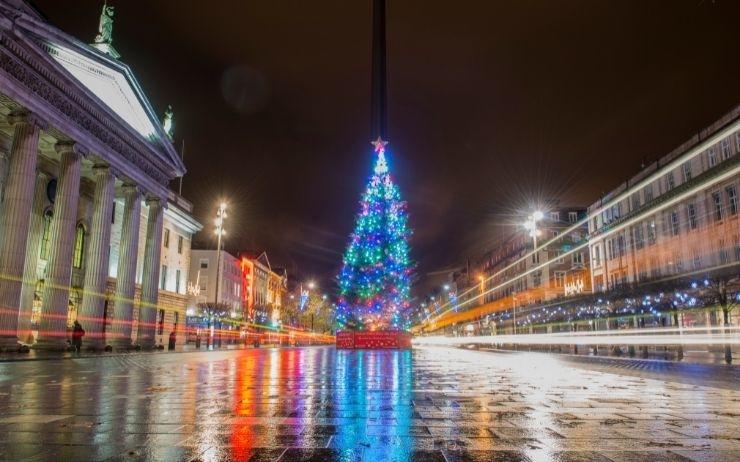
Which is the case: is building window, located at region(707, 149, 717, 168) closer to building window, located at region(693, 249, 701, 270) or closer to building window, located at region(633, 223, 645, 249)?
building window, located at region(693, 249, 701, 270)

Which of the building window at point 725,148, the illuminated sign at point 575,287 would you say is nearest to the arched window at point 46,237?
the building window at point 725,148

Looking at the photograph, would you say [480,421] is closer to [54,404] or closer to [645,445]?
[645,445]

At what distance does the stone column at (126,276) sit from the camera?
3678 cm

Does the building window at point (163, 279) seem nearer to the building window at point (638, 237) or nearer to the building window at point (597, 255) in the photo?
the building window at point (638, 237)

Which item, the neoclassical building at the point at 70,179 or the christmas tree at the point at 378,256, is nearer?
the neoclassical building at the point at 70,179

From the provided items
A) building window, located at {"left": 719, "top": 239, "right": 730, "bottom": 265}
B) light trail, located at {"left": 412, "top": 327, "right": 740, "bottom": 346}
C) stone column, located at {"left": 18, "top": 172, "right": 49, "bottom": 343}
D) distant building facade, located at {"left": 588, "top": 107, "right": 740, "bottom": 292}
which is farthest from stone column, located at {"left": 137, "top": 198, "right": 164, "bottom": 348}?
building window, located at {"left": 719, "top": 239, "right": 730, "bottom": 265}

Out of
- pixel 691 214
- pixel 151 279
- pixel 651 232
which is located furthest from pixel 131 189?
pixel 651 232

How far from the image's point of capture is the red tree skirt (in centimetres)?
3859

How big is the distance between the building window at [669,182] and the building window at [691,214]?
3.45m

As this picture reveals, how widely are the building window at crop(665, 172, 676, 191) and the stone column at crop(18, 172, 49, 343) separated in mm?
51661

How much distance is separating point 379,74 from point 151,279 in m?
23.9

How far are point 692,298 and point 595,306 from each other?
40.3 feet

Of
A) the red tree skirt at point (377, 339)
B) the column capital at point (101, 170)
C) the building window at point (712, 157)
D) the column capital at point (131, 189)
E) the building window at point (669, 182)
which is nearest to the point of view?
the column capital at point (101, 170)

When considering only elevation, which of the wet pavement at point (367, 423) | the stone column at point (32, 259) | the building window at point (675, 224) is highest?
the building window at point (675, 224)
